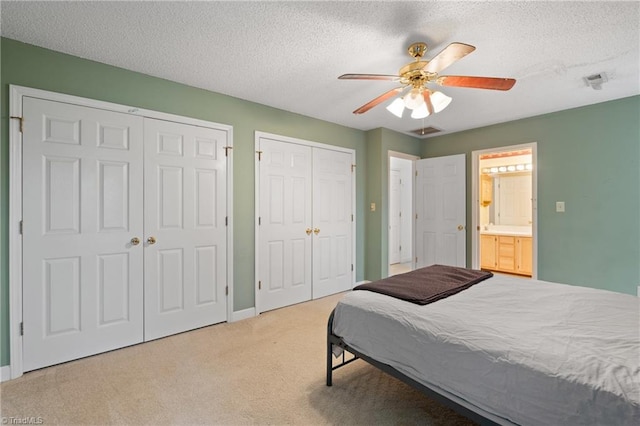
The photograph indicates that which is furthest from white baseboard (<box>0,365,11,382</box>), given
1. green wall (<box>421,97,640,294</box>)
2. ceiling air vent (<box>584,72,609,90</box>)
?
green wall (<box>421,97,640,294</box>)

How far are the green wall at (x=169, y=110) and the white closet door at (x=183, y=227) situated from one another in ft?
0.59

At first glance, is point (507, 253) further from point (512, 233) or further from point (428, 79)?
point (428, 79)

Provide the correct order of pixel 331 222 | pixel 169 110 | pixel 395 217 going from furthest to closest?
pixel 395 217 → pixel 331 222 → pixel 169 110

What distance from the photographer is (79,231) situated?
240cm

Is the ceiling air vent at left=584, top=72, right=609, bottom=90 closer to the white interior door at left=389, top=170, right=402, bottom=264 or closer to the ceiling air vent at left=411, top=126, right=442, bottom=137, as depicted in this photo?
the ceiling air vent at left=411, top=126, right=442, bottom=137

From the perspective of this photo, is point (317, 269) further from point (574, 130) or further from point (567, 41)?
point (574, 130)

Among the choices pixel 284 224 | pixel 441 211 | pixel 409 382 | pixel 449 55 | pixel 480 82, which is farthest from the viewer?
pixel 441 211

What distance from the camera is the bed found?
108 cm

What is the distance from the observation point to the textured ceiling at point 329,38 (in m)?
1.82

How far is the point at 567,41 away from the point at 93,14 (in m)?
3.24

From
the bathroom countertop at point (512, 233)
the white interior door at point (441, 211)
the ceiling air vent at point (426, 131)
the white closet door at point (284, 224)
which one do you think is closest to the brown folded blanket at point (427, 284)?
the white closet door at point (284, 224)

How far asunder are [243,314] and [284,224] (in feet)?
3.75

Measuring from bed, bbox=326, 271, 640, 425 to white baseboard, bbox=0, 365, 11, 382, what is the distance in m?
2.29

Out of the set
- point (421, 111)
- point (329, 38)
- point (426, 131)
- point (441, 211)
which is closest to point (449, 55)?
point (421, 111)
